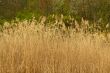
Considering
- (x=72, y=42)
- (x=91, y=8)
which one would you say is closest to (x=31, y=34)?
(x=72, y=42)

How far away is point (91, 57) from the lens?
530 centimetres

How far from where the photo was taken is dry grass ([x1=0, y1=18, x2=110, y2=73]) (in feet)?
16.1

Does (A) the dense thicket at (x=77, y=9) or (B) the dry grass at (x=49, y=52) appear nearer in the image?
(B) the dry grass at (x=49, y=52)

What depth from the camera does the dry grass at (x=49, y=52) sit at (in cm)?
491

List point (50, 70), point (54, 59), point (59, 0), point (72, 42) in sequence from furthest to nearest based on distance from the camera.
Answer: point (59, 0)
point (72, 42)
point (54, 59)
point (50, 70)

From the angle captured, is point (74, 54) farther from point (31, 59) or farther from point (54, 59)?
point (31, 59)

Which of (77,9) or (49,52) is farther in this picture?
(77,9)

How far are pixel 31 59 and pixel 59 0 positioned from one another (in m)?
13.1

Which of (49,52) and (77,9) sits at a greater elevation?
(77,9)

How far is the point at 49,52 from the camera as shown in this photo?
17.5 ft

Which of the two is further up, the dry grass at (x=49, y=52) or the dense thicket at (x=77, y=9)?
the dense thicket at (x=77, y=9)

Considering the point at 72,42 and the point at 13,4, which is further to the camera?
the point at 13,4

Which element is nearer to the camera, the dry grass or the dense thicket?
the dry grass

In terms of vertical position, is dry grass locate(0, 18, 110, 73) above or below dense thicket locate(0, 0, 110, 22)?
below
